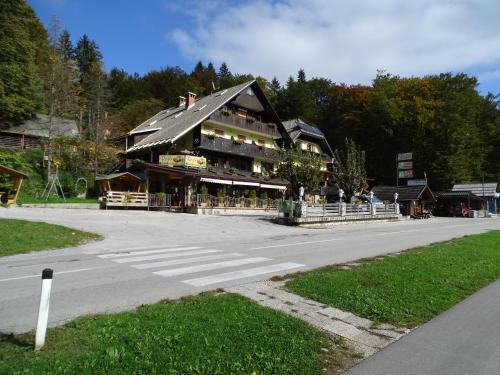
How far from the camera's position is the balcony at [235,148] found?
126 feet

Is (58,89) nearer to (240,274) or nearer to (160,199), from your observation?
(160,199)

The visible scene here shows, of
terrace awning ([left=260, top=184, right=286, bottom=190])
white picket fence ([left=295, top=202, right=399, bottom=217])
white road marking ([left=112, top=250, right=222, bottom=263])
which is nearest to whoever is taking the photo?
white road marking ([left=112, top=250, right=222, bottom=263])

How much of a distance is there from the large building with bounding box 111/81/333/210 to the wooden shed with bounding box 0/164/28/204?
9551 mm

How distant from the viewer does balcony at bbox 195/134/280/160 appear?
38406 millimetres

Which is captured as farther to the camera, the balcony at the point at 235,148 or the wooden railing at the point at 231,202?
the balcony at the point at 235,148

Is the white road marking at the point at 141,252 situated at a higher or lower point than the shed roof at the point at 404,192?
lower

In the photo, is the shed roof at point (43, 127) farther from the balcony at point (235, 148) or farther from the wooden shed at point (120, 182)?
the balcony at point (235, 148)

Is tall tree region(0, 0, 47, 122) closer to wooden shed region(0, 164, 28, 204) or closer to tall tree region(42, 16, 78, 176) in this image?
tall tree region(42, 16, 78, 176)

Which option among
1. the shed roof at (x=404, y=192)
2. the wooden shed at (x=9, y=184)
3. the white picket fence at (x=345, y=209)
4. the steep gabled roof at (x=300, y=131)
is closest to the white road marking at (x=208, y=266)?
the white picket fence at (x=345, y=209)

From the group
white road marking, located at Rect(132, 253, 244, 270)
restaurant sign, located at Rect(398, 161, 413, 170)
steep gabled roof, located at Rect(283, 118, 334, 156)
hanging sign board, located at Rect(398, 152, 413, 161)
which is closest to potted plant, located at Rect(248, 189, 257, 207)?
steep gabled roof, located at Rect(283, 118, 334, 156)

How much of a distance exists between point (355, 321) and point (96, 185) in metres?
36.2

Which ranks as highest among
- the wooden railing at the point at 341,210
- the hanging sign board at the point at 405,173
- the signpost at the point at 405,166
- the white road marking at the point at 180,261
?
the signpost at the point at 405,166

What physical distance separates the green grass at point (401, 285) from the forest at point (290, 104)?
3530 centimetres

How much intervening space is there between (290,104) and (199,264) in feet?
207
